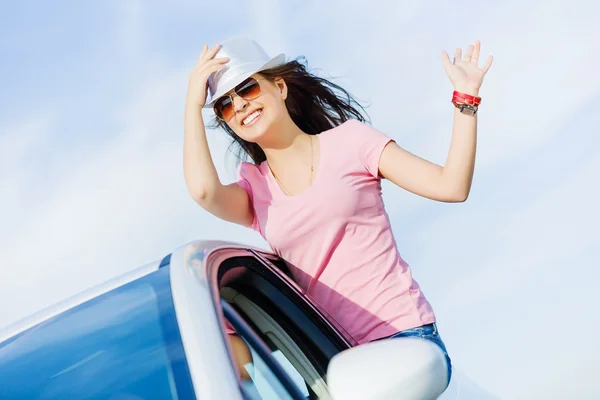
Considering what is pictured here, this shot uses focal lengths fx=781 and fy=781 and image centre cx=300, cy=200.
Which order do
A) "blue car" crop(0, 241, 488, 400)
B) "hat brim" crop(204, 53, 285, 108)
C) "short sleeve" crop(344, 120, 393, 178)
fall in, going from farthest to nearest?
"hat brim" crop(204, 53, 285, 108)
"short sleeve" crop(344, 120, 393, 178)
"blue car" crop(0, 241, 488, 400)

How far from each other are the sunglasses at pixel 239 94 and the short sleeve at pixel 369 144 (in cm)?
36

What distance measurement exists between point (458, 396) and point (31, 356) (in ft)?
3.71

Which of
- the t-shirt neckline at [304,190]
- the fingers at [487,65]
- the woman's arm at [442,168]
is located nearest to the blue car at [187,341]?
the t-shirt neckline at [304,190]

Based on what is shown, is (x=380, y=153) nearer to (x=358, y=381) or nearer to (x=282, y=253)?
(x=282, y=253)

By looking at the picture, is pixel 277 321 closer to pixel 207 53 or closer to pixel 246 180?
pixel 246 180

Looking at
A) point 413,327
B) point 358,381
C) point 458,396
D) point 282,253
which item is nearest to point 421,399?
Result: point 358,381

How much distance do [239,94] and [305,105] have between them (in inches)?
17.4

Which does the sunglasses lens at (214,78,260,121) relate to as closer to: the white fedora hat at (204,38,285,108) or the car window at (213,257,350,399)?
the white fedora hat at (204,38,285,108)

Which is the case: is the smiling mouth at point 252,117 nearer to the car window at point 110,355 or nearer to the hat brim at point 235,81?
the hat brim at point 235,81

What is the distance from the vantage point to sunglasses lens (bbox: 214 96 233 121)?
2714 mm

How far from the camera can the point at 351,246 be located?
247 centimetres

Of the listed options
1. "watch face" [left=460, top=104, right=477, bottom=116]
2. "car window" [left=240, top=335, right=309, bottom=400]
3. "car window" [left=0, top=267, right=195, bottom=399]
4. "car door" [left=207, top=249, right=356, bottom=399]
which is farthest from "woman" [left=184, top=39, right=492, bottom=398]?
"car window" [left=0, top=267, right=195, bottom=399]

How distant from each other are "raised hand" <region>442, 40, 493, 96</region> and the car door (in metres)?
0.78

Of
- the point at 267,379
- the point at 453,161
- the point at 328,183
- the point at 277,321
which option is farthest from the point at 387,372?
the point at 328,183
